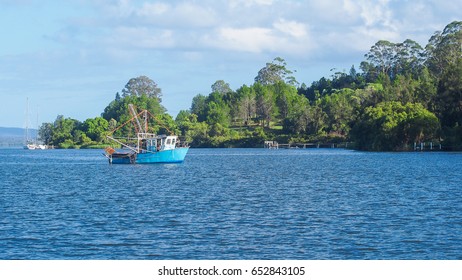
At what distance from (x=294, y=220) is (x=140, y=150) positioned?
87.0 metres

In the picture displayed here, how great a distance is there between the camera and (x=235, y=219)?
49.2 meters

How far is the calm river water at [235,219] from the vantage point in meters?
38.0

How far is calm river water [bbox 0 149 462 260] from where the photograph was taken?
125 ft

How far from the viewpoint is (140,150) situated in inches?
5251

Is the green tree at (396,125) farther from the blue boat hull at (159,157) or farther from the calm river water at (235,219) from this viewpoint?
the calm river water at (235,219)

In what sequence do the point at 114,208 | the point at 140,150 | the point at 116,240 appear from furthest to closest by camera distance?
the point at 140,150, the point at 114,208, the point at 116,240

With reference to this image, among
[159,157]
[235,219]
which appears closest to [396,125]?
[159,157]

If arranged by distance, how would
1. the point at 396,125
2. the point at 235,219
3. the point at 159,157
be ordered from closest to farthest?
the point at 235,219 < the point at 159,157 < the point at 396,125

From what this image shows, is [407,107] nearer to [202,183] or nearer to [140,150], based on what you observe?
[140,150]

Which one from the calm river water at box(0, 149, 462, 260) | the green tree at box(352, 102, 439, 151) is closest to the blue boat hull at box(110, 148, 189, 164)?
the calm river water at box(0, 149, 462, 260)

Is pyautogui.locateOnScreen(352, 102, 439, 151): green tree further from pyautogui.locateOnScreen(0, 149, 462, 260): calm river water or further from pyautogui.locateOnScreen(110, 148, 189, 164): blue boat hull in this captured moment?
pyautogui.locateOnScreen(0, 149, 462, 260): calm river water

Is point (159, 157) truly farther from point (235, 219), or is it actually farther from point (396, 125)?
point (235, 219)

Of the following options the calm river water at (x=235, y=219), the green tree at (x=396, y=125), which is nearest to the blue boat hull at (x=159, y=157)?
the calm river water at (x=235, y=219)
